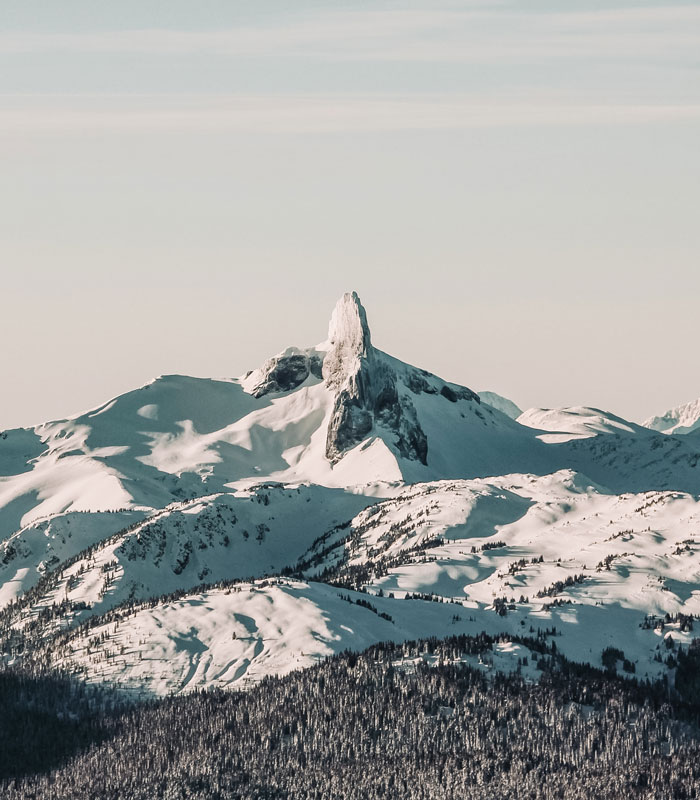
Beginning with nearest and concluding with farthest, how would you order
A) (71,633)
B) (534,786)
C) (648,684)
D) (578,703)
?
(534,786) → (578,703) → (648,684) → (71,633)

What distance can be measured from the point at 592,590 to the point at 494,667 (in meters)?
50.9

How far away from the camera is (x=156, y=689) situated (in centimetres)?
16438

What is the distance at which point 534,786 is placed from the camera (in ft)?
407

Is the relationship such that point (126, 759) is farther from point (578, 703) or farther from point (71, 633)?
point (71, 633)

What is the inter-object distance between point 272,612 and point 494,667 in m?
40.3

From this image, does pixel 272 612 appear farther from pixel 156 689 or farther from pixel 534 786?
pixel 534 786

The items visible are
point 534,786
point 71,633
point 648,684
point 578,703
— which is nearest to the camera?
point 534,786

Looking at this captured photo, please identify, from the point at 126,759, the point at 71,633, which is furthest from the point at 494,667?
the point at 71,633

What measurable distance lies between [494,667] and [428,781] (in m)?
26.7

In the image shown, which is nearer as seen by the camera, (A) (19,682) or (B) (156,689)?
(B) (156,689)

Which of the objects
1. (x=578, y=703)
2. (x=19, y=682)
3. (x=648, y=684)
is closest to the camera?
(x=578, y=703)

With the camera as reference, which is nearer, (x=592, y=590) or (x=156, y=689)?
(x=156, y=689)

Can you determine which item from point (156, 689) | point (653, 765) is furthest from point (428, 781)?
point (156, 689)

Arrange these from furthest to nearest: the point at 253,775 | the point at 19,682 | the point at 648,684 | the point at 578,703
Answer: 1. the point at 19,682
2. the point at 648,684
3. the point at 578,703
4. the point at 253,775
